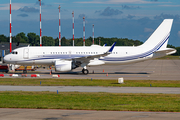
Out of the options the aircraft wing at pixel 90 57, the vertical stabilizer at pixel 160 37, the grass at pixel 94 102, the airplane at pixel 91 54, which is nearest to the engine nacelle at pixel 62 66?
the airplane at pixel 91 54

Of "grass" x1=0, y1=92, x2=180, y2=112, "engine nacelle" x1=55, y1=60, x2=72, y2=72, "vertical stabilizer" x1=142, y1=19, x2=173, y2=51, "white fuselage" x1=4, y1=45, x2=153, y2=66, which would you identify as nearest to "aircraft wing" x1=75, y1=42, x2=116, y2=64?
"white fuselage" x1=4, y1=45, x2=153, y2=66

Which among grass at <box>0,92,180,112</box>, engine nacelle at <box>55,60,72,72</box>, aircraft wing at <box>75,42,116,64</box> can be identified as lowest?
grass at <box>0,92,180,112</box>

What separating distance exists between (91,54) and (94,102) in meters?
25.8

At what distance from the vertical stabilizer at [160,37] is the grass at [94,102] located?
24.8 m

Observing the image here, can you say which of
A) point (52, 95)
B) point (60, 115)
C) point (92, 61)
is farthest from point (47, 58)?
point (60, 115)

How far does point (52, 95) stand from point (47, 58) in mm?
21845

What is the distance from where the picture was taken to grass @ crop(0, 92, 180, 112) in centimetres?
1695

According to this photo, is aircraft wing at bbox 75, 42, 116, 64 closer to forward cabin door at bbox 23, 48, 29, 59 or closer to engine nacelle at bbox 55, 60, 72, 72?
engine nacelle at bbox 55, 60, 72, 72

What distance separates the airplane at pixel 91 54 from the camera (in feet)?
142

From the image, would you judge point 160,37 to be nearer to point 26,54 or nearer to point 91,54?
point 91,54

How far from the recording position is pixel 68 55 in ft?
144

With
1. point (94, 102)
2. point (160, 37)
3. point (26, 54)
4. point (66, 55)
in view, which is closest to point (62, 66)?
point (66, 55)

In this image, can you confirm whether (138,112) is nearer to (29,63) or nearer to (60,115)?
(60,115)

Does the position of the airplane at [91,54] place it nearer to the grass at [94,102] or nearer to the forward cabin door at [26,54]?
the forward cabin door at [26,54]
